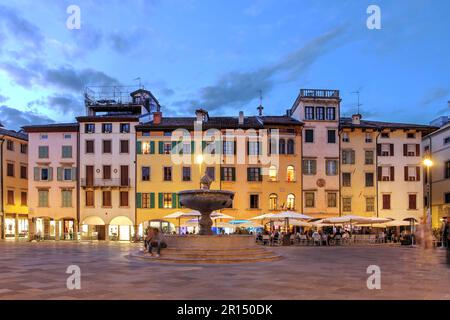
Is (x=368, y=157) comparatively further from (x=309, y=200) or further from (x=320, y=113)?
(x=309, y=200)

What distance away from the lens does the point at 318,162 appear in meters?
48.5

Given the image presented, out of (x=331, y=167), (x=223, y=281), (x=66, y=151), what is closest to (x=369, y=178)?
(x=331, y=167)

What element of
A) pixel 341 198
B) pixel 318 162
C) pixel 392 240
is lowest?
pixel 392 240

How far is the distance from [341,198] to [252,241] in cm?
2953

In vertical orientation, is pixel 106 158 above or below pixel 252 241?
above

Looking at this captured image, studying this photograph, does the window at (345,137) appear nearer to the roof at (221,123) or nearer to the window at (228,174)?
the roof at (221,123)

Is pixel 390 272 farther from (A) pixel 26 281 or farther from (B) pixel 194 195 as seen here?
(A) pixel 26 281

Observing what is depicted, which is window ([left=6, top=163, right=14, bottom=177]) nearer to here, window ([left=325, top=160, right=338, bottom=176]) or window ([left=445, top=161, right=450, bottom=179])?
window ([left=325, top=160, right=338, bottom=176])

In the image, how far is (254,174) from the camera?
48.1m

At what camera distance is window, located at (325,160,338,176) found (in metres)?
48.5

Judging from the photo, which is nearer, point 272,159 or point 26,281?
point 26,281

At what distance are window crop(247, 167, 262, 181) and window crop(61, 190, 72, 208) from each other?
17.5m

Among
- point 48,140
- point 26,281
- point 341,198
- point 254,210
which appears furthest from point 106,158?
point 26,281

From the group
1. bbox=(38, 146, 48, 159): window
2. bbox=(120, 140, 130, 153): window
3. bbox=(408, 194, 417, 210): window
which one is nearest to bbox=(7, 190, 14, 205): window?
bbox=(38, 146, 48, 159): window
